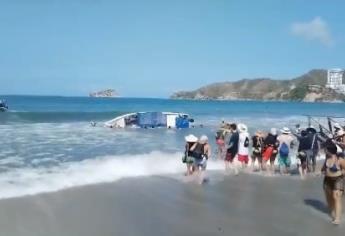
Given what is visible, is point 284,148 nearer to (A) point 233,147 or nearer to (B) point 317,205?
(A) point 233,147

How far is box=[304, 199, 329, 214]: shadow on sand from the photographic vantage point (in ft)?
34.6

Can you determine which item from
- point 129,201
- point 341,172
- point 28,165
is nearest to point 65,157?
point 28,165

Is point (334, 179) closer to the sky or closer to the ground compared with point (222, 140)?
closer to the sky

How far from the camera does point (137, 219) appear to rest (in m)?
9.67

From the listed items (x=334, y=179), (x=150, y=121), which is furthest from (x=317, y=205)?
(x=150, y=121)

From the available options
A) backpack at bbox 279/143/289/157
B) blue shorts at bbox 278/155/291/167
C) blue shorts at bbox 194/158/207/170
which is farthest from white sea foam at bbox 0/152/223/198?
backpack at bbox 279/143/289/157

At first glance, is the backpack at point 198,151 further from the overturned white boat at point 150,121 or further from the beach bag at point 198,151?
the overturned white boat at point 150,121

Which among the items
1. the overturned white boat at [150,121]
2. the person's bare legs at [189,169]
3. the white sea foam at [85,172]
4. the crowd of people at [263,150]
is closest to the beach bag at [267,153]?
the crowd of people at [263,150]

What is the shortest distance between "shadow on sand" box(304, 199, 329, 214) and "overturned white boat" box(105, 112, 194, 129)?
30107 millimetres

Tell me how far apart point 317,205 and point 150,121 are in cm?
3219

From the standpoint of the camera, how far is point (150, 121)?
140 ft

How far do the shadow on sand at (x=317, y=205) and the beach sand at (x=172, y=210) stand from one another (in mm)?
21

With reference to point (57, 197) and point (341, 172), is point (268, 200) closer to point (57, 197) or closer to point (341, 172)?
point (341, 172)

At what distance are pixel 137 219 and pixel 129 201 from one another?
1592mm
